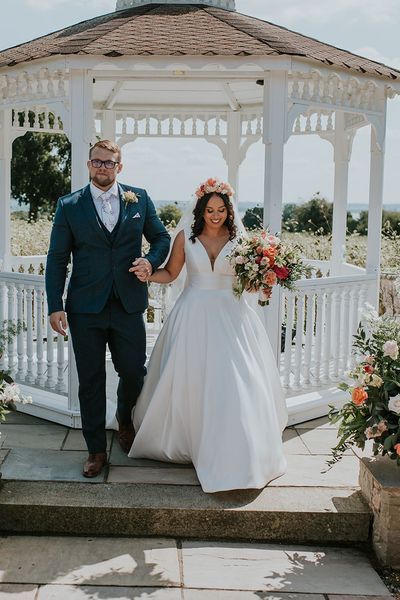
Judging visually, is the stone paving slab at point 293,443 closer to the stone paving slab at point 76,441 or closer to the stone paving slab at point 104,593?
the stone paving slab at point 76,441

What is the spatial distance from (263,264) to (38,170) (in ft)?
94.5

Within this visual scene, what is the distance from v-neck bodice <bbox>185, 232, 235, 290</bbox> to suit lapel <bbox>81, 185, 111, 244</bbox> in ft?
1.91

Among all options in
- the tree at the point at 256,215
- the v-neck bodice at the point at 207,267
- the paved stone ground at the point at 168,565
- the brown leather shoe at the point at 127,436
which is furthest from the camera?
the tree at the point at 256,215

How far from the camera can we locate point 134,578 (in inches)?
155

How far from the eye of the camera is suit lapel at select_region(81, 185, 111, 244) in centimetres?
473

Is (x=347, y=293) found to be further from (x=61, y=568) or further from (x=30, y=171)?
(x=30, y=171)

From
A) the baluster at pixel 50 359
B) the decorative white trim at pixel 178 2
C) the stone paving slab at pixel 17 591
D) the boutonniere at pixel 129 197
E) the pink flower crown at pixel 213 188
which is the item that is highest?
the decorative white trim at pixel 178 2

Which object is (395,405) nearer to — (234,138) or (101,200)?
(101,200)

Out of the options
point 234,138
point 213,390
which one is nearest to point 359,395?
point 213,390

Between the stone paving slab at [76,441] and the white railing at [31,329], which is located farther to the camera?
the white railing at [31,329]

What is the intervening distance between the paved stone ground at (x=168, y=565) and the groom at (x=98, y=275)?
1.52 ft

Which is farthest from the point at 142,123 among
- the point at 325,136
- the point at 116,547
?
the point at 116,547

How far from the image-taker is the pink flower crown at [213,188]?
4.95 metres

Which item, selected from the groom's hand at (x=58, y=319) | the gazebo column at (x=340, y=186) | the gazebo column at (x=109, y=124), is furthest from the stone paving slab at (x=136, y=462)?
the gazebo column at (x=109, y=124)
